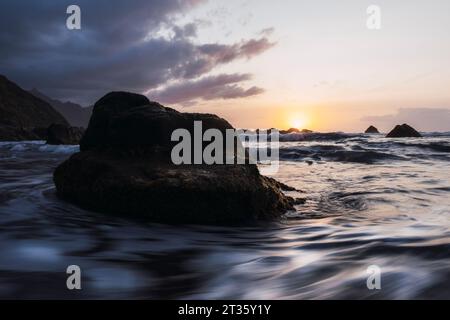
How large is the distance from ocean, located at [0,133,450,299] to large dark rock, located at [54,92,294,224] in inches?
10.3

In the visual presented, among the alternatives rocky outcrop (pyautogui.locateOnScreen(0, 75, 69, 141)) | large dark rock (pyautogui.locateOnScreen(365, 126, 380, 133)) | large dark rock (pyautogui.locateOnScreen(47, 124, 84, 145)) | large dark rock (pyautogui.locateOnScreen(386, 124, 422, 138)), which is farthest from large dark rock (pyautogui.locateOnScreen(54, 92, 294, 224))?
rocky outcrop (pyautogui.locateOnScreen(0, 75, 69, 141))

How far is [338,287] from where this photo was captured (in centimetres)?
295

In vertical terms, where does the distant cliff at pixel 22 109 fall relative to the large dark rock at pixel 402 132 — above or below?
above

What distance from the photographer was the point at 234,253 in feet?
13.2

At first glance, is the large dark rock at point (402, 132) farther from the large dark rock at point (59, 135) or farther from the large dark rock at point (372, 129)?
the large dark rock at point (59, 135)

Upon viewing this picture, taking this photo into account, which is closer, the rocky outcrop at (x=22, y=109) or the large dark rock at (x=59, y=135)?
the large dark rock at (x=59, y=135)

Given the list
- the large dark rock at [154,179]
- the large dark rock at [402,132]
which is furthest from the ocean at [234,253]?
the large dark rock at [402,132]

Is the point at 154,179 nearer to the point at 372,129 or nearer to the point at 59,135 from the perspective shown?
the point at 59,135

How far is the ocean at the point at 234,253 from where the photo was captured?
9.83 ft

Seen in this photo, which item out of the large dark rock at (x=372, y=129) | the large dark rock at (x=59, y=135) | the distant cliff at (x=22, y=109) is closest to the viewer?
the large dark rock at (x=59, y=135)

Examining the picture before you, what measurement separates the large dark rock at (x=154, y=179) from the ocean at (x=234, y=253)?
26cm
